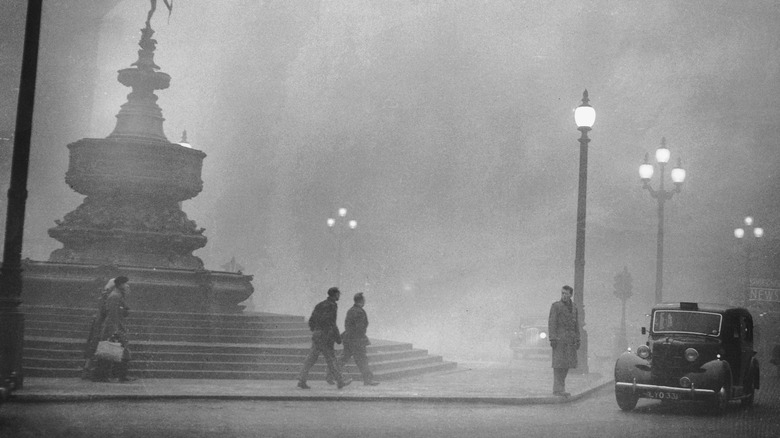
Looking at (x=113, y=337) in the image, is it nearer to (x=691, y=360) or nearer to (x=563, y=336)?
(x=563, y=336)

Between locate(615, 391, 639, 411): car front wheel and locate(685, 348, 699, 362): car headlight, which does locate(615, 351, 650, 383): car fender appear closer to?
locate(615, 391, 639, 411): car front wheel

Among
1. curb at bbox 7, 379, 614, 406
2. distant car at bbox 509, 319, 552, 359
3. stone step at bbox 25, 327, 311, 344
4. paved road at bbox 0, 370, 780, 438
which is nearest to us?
paved road at bbox 0, 370, 780, 438

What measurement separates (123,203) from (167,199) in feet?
3.26

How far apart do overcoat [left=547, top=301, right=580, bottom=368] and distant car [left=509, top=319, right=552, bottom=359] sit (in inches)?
478

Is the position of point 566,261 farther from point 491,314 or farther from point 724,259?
point 724,259

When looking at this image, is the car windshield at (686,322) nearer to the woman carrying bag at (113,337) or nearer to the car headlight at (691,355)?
the car headlight at (691,355)

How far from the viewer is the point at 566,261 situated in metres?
56.8

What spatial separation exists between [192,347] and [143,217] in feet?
17.5

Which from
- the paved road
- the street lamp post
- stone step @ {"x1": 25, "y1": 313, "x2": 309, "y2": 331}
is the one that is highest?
the street lamp post

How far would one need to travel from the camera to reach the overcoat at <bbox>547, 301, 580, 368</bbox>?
13.9 metres

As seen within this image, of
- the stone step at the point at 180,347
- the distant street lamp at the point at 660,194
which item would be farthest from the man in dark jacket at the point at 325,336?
the distant street lamp at the point at 660,194

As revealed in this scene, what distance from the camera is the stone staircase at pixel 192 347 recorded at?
14.6 meters

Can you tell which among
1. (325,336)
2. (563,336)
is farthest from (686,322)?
(325,336)

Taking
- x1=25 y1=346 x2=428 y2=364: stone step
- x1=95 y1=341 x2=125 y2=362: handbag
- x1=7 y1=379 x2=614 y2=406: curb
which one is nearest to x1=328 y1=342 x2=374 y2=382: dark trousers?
x1=25 y1=346 x2=428 y2=364: stone step
